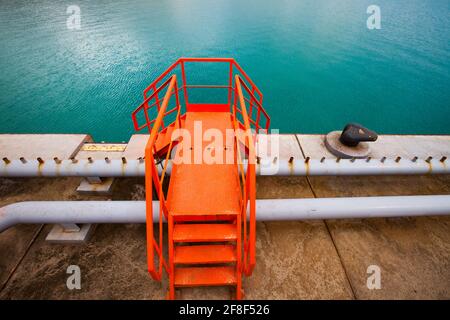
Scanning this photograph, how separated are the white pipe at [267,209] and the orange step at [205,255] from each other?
544 mm

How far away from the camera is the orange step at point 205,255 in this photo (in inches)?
97.7

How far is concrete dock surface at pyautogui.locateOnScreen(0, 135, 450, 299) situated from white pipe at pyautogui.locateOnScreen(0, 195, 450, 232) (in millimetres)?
378

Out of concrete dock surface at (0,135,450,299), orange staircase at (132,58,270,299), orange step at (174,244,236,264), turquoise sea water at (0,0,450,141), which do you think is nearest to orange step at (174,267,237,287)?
orange staircase at (132,58,270,299)

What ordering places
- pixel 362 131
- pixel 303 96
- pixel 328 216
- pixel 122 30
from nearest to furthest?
pixel 328 216 < pixel 362 131 < pixel 303 96 < pixel 122 30

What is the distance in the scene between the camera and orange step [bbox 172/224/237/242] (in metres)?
2.50

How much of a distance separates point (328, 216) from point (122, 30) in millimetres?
19297

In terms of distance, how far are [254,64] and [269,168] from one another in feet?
34.6

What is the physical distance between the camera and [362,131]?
13.7ft

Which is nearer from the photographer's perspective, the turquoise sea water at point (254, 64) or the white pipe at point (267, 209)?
the white pipe at point (267, 209)

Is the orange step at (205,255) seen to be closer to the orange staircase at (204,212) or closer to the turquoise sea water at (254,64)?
the orange staircase at (204,212)

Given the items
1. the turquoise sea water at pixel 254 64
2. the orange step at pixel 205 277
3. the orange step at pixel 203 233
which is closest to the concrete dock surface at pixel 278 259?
the orange step at pixel 205 277

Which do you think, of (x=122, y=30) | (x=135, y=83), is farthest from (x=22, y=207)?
(x=122, y=30)
